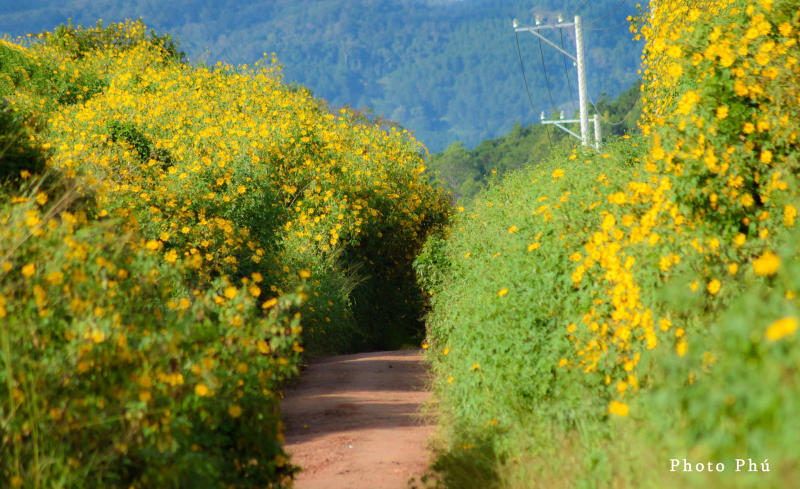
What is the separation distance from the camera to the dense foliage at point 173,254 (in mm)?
3590

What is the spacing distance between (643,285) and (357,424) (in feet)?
14.4

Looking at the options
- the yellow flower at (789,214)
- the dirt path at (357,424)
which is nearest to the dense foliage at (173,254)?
the dirt path at (357,424)

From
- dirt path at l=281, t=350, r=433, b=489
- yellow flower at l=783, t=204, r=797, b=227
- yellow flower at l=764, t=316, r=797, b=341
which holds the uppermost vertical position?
yellow flower at l=783, t=204, r=797, b=227

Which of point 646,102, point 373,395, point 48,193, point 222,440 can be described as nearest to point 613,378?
point 222,440

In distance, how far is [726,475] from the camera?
2734mm

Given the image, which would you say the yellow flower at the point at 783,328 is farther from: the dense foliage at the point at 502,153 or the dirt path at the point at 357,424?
the dense foliage at the point at 502,153

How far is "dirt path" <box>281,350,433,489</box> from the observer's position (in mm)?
6469

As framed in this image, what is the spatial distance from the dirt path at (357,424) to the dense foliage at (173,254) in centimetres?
107

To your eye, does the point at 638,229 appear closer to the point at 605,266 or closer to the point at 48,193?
the point at 605,266

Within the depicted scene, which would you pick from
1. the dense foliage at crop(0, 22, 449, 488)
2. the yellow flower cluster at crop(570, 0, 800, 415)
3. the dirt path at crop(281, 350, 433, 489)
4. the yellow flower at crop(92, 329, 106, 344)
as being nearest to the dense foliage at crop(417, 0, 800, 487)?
the yellow flower cluster at crop(570, 0, 800, 415)

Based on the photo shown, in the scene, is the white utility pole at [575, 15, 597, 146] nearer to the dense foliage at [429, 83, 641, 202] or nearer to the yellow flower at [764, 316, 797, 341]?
the yellow flower at [764, 316, 797, 341]

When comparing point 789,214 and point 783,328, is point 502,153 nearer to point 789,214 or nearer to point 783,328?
A: point 789,214

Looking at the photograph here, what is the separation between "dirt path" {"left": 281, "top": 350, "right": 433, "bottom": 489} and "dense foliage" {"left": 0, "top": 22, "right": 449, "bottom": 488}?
1068 mm

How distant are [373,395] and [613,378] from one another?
5454mm
